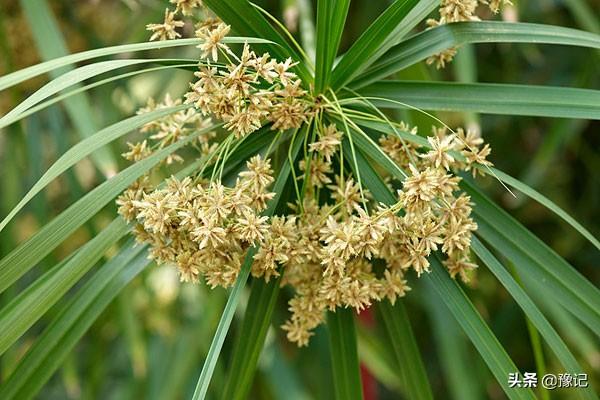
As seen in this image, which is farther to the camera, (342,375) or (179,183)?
(342,375)

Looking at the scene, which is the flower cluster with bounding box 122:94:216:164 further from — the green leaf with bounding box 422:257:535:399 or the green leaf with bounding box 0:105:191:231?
the green leaf with bounding box 422:257:535:399

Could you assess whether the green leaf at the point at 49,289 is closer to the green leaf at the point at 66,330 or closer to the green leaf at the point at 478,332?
the green leaf at the point at 66,330

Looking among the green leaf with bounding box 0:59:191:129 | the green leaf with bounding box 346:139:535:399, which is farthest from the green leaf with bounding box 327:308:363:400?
the green leaf with bounding box 0:59:191:129

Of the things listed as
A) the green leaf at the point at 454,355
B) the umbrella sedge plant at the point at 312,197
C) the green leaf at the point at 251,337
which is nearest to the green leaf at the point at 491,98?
the umbrella sedge plant at the point at 312,197

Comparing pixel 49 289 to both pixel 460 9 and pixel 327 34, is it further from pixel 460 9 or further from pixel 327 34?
pixel 460 9

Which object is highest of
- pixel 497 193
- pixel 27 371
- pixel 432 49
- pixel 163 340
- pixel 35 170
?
pixel 497 193

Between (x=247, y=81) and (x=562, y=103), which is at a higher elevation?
(x=562, y=103)

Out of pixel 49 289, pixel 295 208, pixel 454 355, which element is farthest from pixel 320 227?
pixel 454 355

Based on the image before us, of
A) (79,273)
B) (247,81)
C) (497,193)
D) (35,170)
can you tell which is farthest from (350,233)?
(497,193)

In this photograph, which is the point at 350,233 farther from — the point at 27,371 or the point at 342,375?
the point at 27,371
